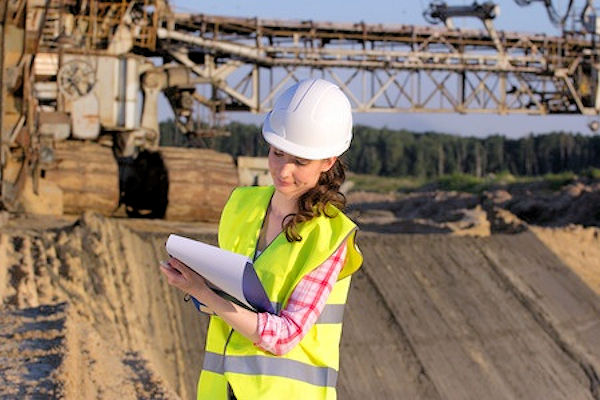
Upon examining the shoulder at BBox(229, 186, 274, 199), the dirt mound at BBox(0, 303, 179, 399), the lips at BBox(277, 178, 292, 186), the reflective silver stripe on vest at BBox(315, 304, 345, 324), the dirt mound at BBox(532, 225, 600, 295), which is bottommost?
the dirt mound at BBox(532, 225, 600, 295)

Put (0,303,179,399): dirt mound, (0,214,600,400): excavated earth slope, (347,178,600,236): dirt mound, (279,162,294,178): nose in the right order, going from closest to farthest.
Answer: (279,162,294,178): nose < (0,303,179,399): dirt mound < (0,214,600,400): excavated earth slope < (347,178,600,236): dirt mound

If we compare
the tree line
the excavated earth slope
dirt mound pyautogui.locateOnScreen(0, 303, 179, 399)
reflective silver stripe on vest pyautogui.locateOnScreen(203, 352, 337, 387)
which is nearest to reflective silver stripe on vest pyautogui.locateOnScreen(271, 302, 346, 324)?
reflective silver stripe on vest pyautogui.locateOnScreen(203, 352, 337, 387)

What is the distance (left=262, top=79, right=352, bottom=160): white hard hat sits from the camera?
9.76 feet

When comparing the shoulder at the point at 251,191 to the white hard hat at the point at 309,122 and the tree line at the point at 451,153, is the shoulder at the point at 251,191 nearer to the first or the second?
the white hard hat at the point at 309,122

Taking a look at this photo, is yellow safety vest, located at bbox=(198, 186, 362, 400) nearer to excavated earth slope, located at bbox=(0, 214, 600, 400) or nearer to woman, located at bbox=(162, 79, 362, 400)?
woman, located at bbox=(162, 79, 362, 400)

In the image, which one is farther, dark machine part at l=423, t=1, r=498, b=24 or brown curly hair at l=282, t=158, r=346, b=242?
dark machine part at l=423, t=1, r=498, b=24

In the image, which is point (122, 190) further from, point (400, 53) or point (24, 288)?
point (400, 53)

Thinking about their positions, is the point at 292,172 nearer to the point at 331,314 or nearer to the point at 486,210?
the point at 331,314

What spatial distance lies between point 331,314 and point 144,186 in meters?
16.0

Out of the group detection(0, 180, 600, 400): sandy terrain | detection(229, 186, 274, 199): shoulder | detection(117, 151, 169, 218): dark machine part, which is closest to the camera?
detection(229, 186, 274, 199): shoulder

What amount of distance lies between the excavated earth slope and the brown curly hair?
163 inches

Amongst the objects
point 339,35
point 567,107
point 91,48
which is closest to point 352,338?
point 91,48

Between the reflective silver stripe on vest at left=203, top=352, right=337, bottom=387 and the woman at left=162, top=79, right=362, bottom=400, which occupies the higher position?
the woman at left=162, top=79, right=362, bottom=400

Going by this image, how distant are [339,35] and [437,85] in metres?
3.14
